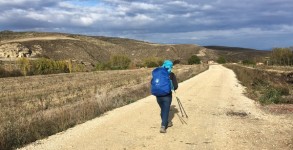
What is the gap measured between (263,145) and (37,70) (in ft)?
210

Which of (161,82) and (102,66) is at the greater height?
(161,82)

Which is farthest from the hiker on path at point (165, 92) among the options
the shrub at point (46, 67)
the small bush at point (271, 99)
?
the shrub at point (46, 67)

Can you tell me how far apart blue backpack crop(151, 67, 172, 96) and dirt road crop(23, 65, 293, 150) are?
1.19m

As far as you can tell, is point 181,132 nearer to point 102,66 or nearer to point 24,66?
point 24,66

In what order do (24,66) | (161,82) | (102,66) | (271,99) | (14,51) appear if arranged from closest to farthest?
(161,82) → (271,99) → (24,66) → (102,66) → (14,51)

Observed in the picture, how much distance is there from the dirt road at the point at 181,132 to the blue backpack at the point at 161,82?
1190mm

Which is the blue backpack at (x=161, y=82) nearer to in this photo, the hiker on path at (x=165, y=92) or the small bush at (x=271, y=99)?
the hiker on path at (x=165, y=92)

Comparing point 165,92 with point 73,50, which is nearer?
point 165,92

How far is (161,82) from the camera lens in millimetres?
11453

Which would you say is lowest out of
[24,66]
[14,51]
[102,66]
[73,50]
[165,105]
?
[102,66]

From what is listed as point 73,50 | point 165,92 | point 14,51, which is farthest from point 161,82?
point 73,50

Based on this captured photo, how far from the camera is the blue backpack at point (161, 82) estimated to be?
11445mm

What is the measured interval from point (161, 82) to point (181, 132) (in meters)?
1.56

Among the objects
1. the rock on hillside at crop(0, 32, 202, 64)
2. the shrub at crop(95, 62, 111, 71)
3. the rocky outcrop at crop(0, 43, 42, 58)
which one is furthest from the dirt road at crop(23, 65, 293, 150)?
the rock on hillside at crop(0, 32, 202, 64)
